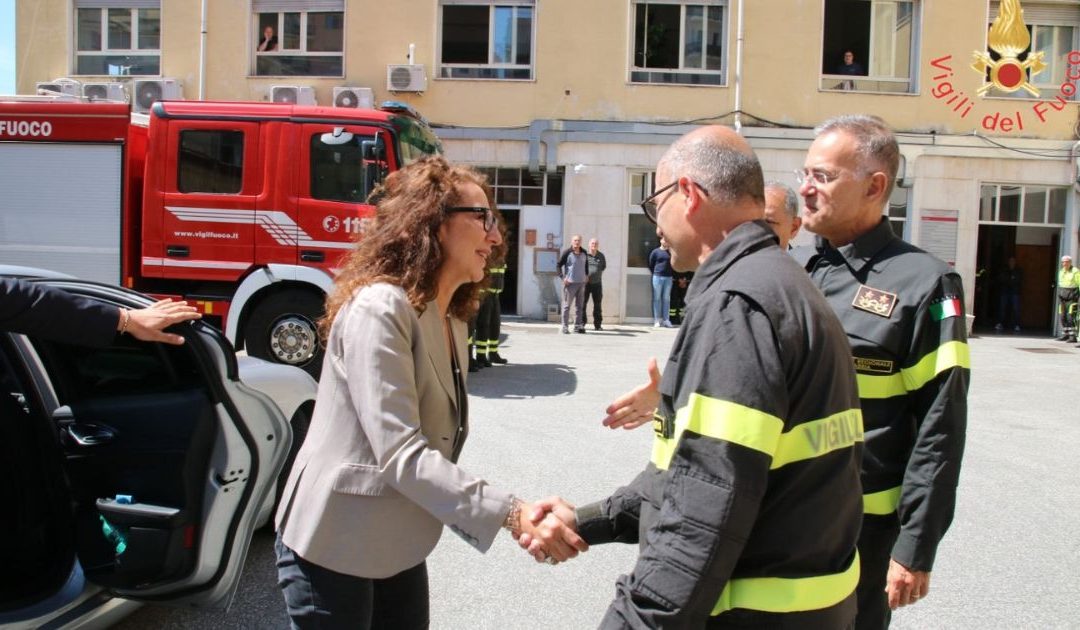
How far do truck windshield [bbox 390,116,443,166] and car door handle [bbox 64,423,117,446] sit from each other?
19.8ft

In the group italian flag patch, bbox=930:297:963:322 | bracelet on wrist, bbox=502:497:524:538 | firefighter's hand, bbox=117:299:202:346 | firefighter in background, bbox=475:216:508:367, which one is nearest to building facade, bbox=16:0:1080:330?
firefighter in background, bbox=475:216:508:367

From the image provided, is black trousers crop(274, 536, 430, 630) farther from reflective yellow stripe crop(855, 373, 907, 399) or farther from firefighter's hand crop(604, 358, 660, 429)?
reflective yellow stripe crop(855, 373, 907, 399)

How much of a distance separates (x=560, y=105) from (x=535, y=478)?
1306 centimetres

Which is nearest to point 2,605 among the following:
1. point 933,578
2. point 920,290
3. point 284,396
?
point 284,396

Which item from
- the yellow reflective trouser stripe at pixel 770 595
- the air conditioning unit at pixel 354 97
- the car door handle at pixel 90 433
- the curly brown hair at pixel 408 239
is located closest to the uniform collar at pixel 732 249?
the yellow reflective trouser stripe at pixel 770 595

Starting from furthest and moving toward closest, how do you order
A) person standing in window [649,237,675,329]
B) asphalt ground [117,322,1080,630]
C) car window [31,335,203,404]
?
person standing in window [649,237,675,329], asphalt ground [117,322,1080,630], car window [31,335,203,404]

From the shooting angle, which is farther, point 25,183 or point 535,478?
point 25,183

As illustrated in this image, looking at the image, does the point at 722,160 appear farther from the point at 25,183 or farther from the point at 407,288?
the point at 25,183

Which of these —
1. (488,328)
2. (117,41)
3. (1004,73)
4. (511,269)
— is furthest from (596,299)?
(117,41)

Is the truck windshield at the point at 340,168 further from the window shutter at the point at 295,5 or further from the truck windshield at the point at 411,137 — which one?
the window shutter at the point at 295,5

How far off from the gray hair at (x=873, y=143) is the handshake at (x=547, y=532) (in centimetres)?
141

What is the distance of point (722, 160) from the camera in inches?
70.4

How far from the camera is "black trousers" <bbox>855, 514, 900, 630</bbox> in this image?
246 cm

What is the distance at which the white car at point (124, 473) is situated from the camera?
117 inches
